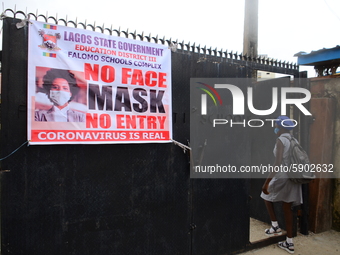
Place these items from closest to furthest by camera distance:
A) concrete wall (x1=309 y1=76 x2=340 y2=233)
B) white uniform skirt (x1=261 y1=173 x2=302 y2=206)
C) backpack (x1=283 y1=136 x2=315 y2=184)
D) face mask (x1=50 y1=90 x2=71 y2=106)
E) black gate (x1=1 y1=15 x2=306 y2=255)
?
black gate (x1=1 y1=15 x2=306 y2=255), face mask (x1=50 y1=90 x2=71 y2=106), backpack (x1=283 y1=136 x2=315 y2=184), white uniform skirt (x1=261 y1=173 x2=302 y2=206), concrete wall (x1=309 y1=76 x2=340 y2=233)

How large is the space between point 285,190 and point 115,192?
2718mm

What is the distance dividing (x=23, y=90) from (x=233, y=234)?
346 cm

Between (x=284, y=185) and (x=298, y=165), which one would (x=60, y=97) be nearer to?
(x=298, y=165)

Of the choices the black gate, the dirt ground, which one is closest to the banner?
the black gate

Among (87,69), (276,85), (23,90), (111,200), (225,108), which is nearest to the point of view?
(23,90)

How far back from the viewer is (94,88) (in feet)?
10.8

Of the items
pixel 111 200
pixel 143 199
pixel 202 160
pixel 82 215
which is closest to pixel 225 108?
pixel 202 160

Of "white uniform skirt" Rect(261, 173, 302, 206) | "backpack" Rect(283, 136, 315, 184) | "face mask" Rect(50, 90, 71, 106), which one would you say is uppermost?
"face mask" Rect(50, 90, 71, 106)

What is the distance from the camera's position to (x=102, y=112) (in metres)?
3.32

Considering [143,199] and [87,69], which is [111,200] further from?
[87,69]

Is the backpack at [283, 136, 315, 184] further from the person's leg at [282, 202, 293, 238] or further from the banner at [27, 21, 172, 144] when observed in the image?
the banner at [27, 21, 172, 144]

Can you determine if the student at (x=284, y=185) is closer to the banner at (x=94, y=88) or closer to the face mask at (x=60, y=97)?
the banner at (x=94, y=88)

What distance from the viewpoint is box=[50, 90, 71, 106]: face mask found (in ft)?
10.1

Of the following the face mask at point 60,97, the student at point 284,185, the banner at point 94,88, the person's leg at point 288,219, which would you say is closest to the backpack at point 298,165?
the student at point 284,185
